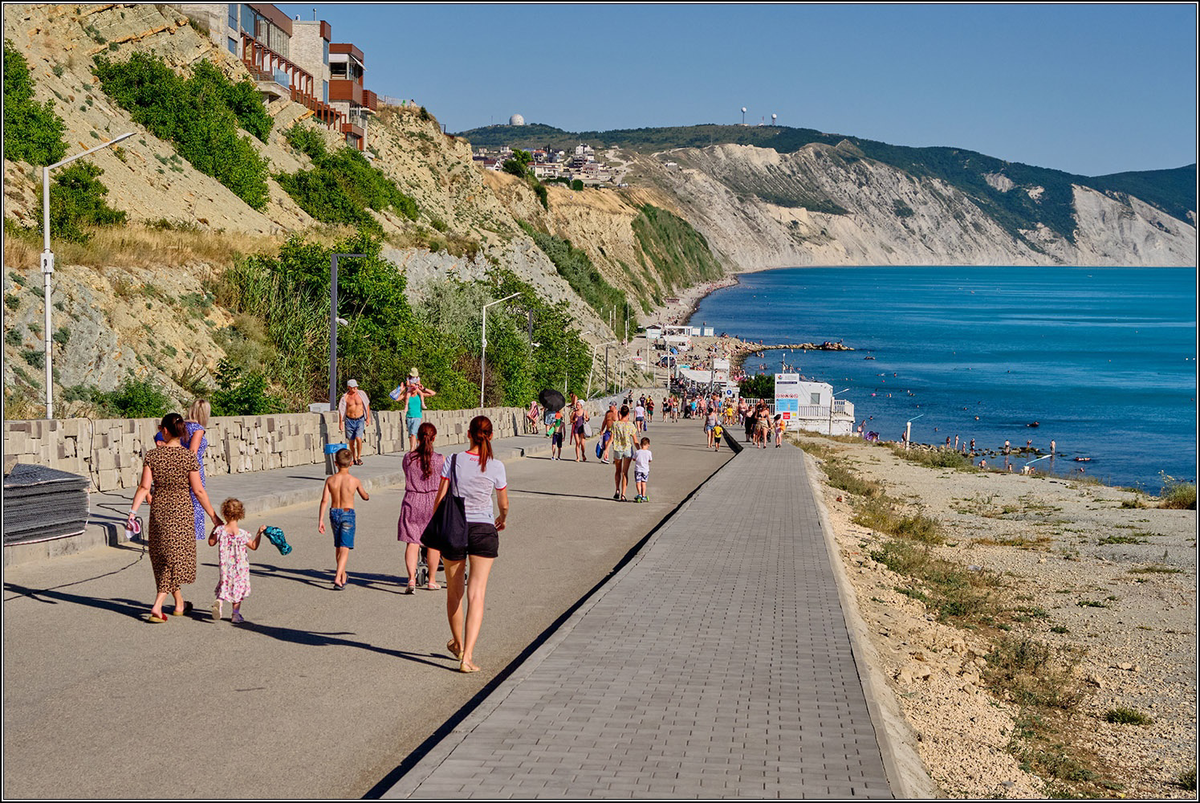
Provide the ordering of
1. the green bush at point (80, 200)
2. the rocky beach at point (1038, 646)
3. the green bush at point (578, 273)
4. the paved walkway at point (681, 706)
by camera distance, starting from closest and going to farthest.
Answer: the paved walkway at point (681, 706), the rocky beach at point (1038, 646), the green bush at point (80, 200), the green bush at point (578, 273)

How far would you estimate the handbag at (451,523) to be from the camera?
26.4ft

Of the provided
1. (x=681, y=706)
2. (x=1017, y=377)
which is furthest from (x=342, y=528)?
(x=1017, y=377)

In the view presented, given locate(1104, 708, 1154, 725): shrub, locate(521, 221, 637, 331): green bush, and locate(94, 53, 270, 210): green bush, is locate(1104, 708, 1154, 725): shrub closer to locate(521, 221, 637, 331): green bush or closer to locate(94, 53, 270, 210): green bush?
locate(94, 53, 270, 210): green bush

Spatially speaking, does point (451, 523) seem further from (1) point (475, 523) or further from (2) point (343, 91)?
(2) point (343, 91)

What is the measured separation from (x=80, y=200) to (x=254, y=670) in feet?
85.9

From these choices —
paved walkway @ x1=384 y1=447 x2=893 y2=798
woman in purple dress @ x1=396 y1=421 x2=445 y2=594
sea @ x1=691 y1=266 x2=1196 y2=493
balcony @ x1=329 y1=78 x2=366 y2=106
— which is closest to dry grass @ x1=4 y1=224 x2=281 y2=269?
woman in purple dress @ x1=396 y1=421 x2=445 y2=594

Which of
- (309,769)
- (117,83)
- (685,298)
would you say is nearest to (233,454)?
(309,769)

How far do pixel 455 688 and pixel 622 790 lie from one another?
8.79ft

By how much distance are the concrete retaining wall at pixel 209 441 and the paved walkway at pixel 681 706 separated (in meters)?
8.35

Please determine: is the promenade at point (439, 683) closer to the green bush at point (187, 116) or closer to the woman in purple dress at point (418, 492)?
the woman in purple dress at point (418, 492)

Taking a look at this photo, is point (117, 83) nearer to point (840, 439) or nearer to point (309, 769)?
point (840, 439)

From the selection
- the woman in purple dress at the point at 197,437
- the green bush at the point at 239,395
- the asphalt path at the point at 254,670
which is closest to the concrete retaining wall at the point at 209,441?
the green bush at the point at 239,395

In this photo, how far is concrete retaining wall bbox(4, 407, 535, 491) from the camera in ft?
49.6

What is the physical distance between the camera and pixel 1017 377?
114812mm
